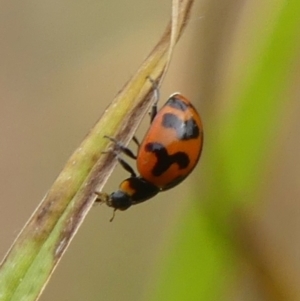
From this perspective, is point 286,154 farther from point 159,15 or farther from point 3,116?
point 3,116

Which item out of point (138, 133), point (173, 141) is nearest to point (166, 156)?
point (173, 141)

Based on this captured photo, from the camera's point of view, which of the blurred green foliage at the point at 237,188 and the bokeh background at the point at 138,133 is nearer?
the blurred green foliage at the point at 237,188

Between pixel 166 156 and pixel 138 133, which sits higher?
pixel 138 133

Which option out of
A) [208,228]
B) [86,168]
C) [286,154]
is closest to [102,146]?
[86,168]

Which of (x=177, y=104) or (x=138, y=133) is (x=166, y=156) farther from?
(x=138, y=133)

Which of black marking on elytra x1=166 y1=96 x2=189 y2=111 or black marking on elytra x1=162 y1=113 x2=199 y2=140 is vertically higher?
black marking on elytra x1=166 y1=96 x2=189 y2=111
